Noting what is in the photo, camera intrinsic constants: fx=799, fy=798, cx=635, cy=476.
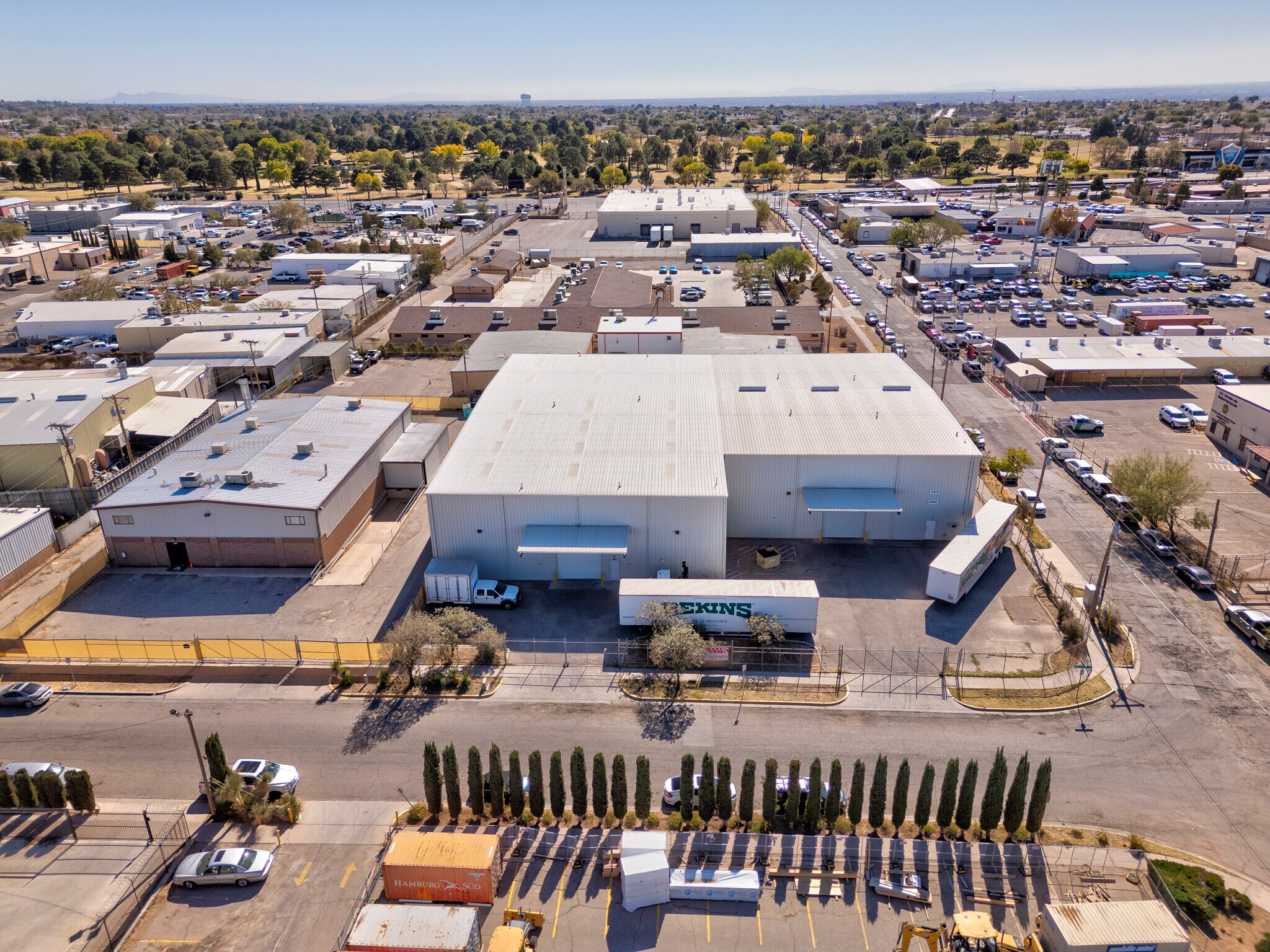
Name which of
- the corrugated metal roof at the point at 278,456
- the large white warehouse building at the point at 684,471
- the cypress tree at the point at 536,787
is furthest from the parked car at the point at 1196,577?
the corrugated metal roof at the point at 278,456

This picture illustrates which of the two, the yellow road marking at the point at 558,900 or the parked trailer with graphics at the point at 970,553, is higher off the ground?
the parked trailer with graphics at the point at 970,553

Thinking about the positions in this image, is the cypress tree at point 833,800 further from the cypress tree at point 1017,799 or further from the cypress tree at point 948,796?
the cypress tree at point 1017,799

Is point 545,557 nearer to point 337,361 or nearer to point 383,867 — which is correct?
point 383,867

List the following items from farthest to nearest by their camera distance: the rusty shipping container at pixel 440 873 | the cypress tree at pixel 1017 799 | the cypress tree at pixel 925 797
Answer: the cypress tree at pixel 1017 799
the cypress tree at pixel 925 797
the rusty shipping container at pixel 440 873

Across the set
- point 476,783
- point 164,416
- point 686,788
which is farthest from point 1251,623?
point 164,416

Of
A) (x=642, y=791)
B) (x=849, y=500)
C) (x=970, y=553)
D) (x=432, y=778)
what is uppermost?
(x=849, y=500)

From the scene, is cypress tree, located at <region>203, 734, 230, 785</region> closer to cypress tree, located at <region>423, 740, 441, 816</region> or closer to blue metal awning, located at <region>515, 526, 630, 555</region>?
cypress tree, located at <region>423, 740, 441, 816</region>

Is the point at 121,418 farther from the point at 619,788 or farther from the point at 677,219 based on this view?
the point at 677,219
